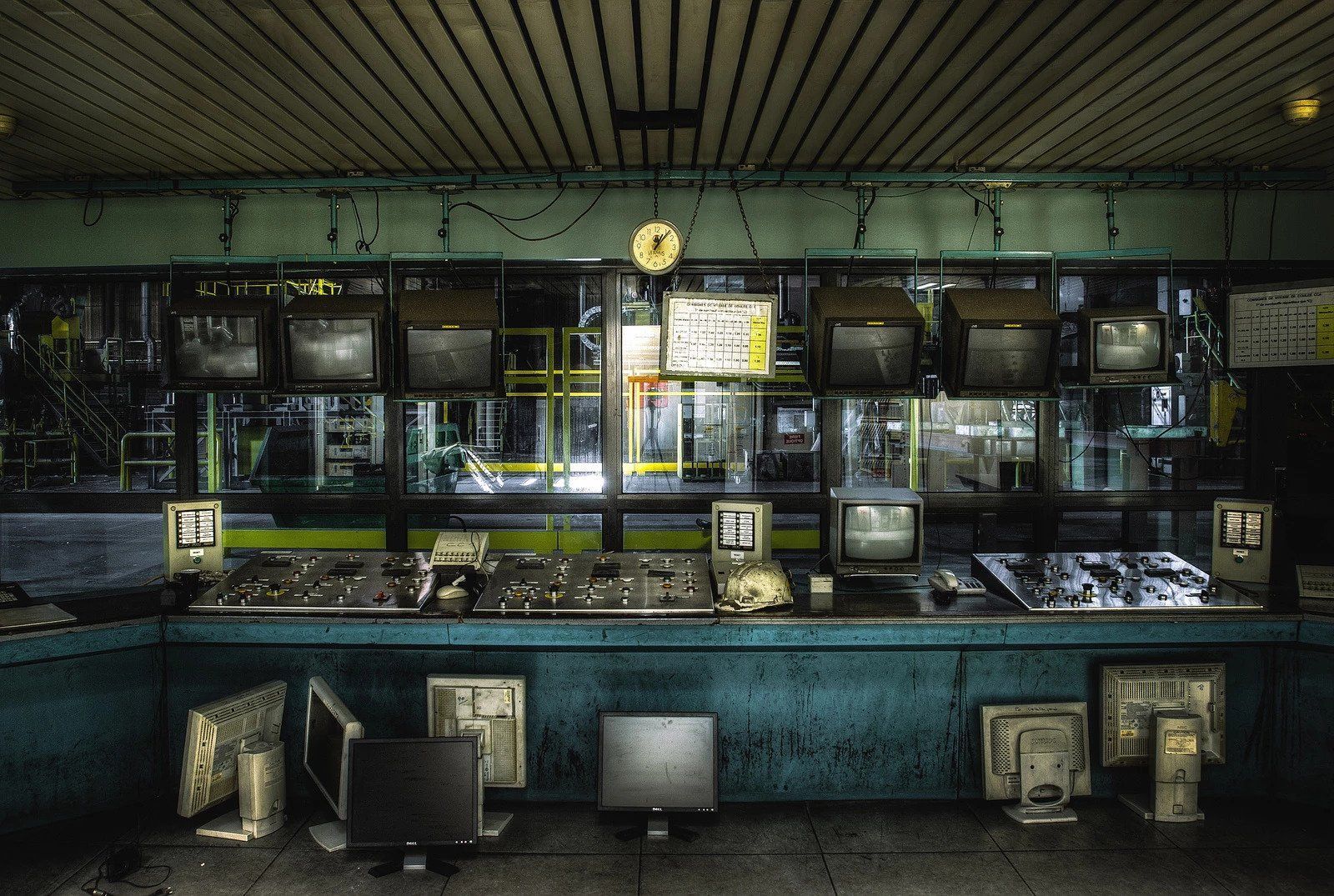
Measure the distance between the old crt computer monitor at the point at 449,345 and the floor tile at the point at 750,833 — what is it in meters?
2.30

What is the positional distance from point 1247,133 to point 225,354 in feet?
18.4

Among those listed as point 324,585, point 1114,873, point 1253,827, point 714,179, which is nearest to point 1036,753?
point 1114,873

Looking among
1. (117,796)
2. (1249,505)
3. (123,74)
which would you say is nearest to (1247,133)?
(1249,505)

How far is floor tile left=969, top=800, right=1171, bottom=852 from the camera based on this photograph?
2.92 metres

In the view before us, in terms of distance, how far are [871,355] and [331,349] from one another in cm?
287

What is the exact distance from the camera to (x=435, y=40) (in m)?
2.82

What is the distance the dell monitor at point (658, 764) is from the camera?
2977mm

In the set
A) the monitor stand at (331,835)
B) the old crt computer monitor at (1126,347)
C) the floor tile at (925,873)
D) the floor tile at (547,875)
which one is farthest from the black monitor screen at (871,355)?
the monitor stand at (331,835)

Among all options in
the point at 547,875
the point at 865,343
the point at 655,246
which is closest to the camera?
the point at 547,875

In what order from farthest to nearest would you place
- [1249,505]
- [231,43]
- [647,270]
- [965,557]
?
[965,557] → [647,270] → [1249,505] → [231,43]

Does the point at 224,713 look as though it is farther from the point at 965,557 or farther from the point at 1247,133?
the point at 965,557

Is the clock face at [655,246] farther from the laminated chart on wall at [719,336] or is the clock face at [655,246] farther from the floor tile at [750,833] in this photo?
the floor tile at [750,833]

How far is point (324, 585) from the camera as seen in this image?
3326mm

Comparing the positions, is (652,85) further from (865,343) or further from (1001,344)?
(1001,344)
